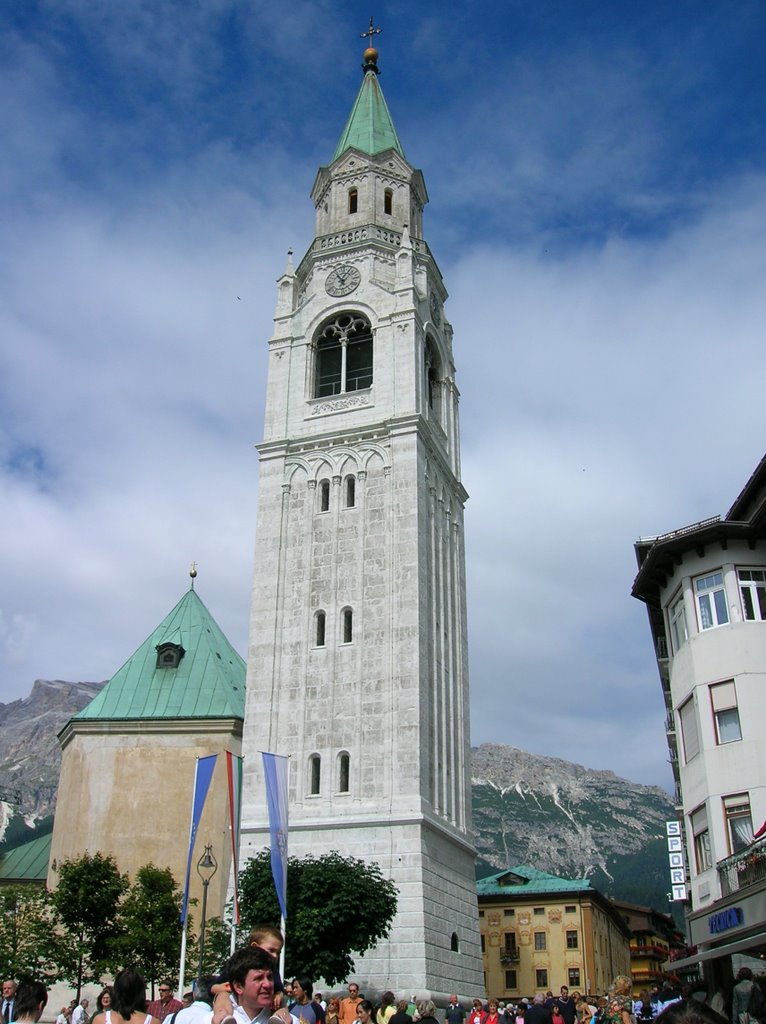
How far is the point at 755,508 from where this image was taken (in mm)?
31344

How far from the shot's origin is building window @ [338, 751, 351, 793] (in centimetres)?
4203

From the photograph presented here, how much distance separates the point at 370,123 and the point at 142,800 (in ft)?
139

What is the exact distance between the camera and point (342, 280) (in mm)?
54500

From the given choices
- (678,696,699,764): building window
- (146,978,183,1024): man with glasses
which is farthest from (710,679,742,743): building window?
(146,978,183,1024): man with glasses

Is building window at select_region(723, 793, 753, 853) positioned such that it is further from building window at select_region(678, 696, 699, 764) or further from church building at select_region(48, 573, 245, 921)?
church building at select_region(48, 573, 245, 921)

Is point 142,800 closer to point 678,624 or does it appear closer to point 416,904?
point 416,904

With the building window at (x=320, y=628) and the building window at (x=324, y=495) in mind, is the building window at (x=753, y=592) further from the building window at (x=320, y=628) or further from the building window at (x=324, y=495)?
the building window at (x=324, y=495)

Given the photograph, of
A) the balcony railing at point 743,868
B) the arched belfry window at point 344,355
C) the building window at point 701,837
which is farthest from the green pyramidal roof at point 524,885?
the balcony railing at point 743,868

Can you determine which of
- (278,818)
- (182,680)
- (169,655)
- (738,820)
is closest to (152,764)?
(182,680)

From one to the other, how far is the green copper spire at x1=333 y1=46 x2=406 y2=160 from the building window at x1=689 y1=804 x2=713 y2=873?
4346 centimetres

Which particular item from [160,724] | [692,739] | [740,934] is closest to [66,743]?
[160,724]

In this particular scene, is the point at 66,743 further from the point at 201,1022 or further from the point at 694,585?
the point at 201,1022

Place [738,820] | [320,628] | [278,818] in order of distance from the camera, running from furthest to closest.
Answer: [320,628]
[278,818]
[738,820]

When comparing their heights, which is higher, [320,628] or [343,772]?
[320,628]
